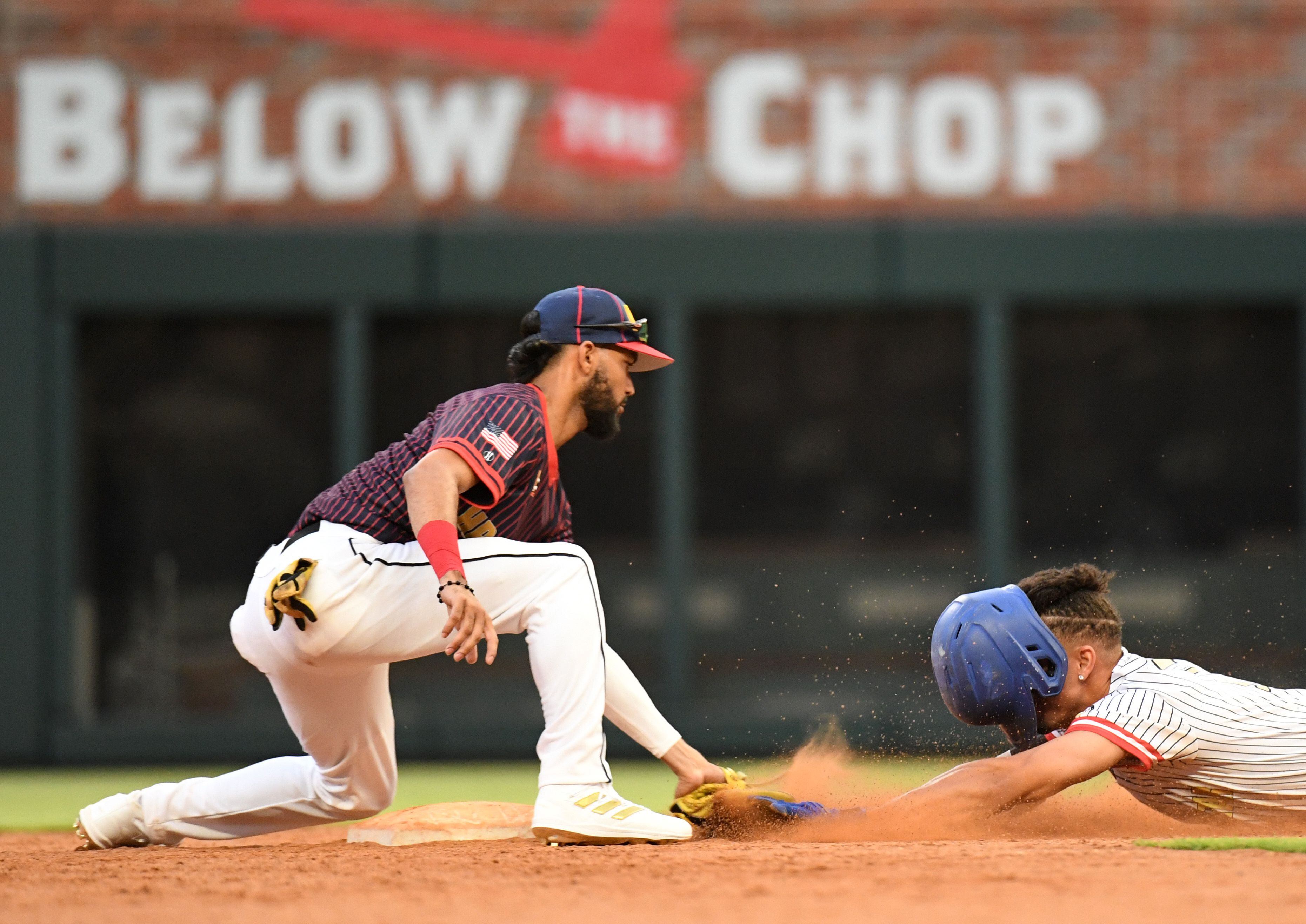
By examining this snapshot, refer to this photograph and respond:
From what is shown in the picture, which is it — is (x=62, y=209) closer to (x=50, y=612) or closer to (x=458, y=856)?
(x=50, y=612)

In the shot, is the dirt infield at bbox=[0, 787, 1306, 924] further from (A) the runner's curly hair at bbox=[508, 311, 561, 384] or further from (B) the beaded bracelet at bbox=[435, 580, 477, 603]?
(A) the runner's curly hair at bbox=[508, 311, 561, 384]

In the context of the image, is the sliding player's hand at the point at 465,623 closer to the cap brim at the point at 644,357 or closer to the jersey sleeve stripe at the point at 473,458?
the jersey sleeve stripe at the point at 473,458

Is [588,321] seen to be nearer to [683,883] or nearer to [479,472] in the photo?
[479,472]

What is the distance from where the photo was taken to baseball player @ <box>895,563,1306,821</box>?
410cm

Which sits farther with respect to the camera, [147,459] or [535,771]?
[147,459]

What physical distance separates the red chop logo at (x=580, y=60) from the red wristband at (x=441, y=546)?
736cm

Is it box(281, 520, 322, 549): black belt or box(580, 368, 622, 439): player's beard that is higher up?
box(580, 368, 622, 439): player's beard

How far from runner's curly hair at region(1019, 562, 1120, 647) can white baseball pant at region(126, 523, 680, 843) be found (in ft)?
3.81

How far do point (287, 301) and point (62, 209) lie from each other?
5.88ft

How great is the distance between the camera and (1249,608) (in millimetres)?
10367

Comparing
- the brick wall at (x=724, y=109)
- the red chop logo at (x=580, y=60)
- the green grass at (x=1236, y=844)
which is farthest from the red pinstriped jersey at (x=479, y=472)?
the red chop logo at (x=580, y=60)

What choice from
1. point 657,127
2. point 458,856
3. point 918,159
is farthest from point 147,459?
point 458,856

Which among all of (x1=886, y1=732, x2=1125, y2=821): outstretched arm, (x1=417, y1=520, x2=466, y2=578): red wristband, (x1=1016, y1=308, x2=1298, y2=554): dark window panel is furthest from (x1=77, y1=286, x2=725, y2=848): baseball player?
(x1=1016, y1=308, x2=1298, y2=554): dark window panel

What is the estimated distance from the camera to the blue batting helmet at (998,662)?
4359 mm
